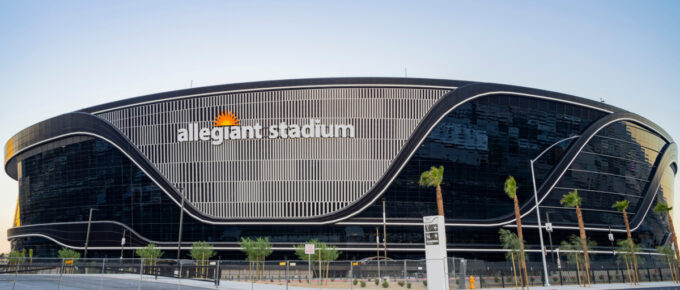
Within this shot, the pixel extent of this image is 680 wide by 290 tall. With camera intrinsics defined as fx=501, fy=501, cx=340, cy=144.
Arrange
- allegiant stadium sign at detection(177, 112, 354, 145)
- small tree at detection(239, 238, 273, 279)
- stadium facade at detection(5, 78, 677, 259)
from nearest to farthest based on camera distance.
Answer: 1. small tree at detection(239, 238, 273, 279)
2. stadium facade at detection(5, 78, 677, 259)
3. allegiant stadium sign at detection(177, 112, 354, 145)

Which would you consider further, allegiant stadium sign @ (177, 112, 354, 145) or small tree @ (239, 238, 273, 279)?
allegiant stadium sign @ (177, 112, 354, 145)

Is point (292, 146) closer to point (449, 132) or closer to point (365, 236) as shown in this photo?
point (365, 236)

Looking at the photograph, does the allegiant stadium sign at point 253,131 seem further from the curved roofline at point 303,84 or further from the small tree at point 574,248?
the small tree at point 574,248

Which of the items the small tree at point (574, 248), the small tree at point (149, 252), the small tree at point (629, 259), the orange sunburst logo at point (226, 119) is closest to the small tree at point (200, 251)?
→ the small tree at point (149, 252)

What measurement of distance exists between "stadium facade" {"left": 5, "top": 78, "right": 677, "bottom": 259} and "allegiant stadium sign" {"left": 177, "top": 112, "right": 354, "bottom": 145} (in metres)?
0.21

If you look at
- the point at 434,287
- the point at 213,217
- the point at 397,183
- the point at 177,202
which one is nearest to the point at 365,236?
the point at 397,183

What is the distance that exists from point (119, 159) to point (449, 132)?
51.5 metres

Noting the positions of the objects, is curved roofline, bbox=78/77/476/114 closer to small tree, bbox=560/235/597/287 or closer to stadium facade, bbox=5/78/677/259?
stadium facade, bbox=5/78/677/259

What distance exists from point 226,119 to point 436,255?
4748cm

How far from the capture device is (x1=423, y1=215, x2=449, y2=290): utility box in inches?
1296

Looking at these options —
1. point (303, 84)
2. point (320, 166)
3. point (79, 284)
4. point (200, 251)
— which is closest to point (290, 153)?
point (320, 166)

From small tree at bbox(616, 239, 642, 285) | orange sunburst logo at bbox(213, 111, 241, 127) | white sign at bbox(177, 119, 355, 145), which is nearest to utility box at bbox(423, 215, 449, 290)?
small tree at bbox(616, 239, 642, 285)

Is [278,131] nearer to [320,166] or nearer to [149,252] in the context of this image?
[320,166]

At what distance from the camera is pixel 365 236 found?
71562 mm
